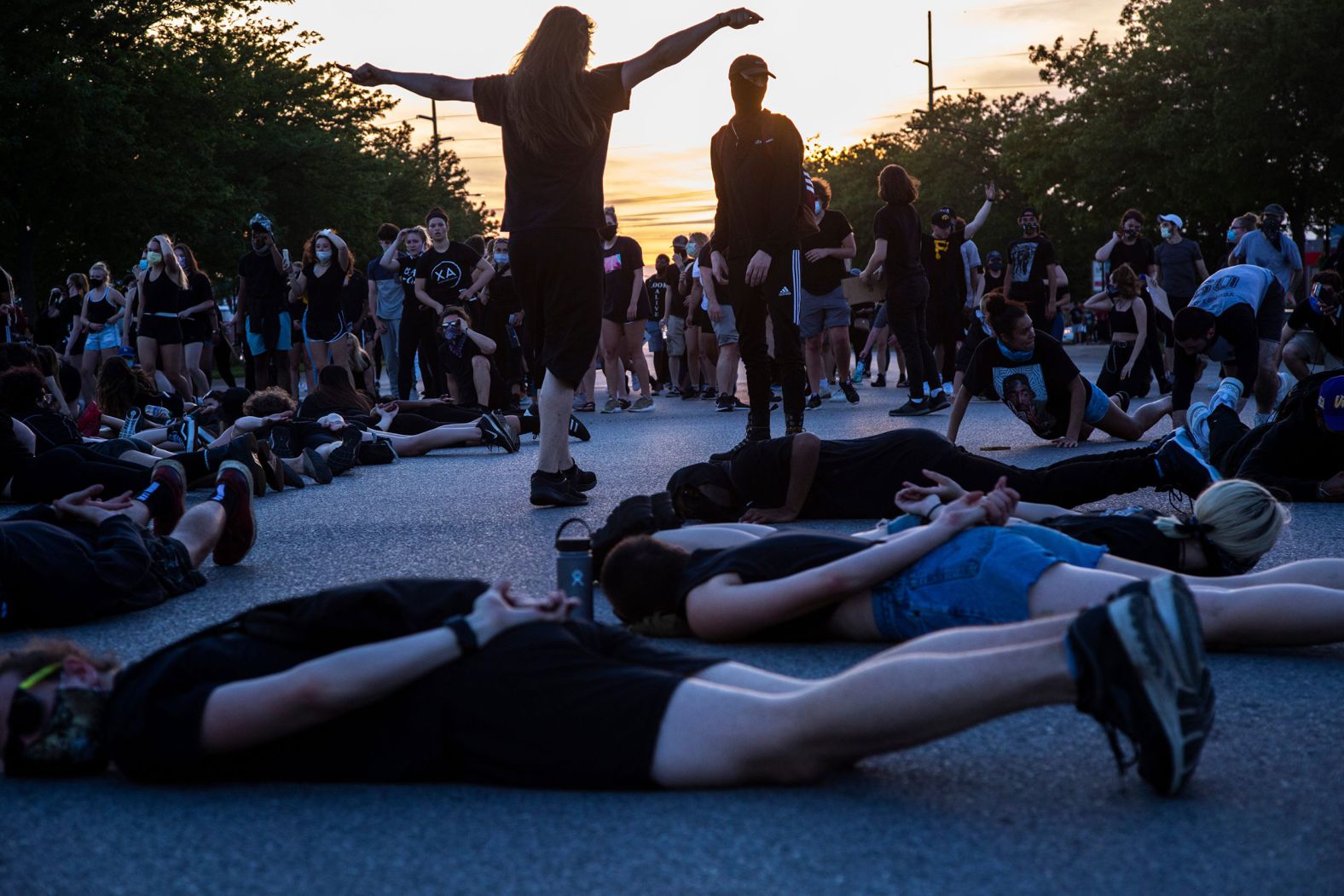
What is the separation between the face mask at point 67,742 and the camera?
3.28 metres

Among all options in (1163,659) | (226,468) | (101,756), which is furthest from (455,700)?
(226,468)

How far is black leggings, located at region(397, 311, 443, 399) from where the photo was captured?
16359 mm

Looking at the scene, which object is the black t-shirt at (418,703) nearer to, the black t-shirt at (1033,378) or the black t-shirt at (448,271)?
the black t-shirt at (1033,378)

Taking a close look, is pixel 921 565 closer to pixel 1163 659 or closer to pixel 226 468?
pixel 1163 659

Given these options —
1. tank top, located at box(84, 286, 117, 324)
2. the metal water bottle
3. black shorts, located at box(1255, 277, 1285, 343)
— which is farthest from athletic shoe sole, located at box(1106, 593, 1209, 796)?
tank top, located at box(84, 286, 117, 324)

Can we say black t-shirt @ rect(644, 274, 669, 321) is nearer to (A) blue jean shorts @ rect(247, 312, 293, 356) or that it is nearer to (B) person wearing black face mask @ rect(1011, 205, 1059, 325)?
(A) blue jean shorts @ rect(247, 312, 293, 356)

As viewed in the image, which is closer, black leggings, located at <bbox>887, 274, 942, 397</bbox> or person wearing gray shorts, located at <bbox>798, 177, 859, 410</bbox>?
black leggings, located at <bbox>887, 274, 942, 397</bbox>

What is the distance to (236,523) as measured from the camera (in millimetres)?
6367

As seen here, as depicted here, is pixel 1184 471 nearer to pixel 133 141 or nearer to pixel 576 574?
pixel 576 574

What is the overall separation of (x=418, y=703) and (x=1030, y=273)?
14272 millimetres

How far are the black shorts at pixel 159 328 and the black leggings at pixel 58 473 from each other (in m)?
9.02

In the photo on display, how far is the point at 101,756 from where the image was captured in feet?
11.0

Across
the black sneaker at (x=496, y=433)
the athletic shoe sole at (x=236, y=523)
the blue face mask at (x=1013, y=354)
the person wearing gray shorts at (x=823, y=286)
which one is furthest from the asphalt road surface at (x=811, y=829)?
the person wearing gray shorts at (x=823, y=286)

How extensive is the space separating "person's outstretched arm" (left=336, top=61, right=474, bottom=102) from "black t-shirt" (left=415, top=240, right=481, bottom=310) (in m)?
8.30
